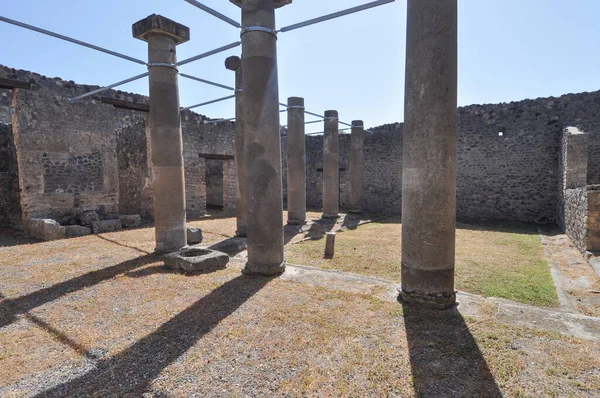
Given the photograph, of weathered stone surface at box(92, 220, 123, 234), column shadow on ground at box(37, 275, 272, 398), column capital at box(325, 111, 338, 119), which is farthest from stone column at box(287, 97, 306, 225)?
column shadow on ground at box(37, 275, 272, 398)

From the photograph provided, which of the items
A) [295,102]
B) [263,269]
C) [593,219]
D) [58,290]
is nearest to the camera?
[58,290]

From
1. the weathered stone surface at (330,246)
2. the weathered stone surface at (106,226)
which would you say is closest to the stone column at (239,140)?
the weathered stone surface at (330,246)

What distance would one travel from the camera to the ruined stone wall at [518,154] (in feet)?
38.7

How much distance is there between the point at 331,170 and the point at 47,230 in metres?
10.1

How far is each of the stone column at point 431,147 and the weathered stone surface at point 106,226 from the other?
10046mm

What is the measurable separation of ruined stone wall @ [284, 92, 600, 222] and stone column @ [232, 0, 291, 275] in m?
11.8

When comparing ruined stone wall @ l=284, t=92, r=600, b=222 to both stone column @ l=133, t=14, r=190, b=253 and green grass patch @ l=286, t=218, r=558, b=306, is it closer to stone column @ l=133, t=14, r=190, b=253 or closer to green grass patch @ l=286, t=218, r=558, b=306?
green grass patch @ l=286, t=218, r=558, b=306

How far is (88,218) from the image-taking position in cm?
1073

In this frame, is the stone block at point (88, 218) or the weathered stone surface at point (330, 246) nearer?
the weathered stone surface at point (330, 246)

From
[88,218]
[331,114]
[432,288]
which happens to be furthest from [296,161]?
[432,288]

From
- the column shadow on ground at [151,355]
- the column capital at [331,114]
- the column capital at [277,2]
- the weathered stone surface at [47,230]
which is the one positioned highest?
the column capital at [277,2]

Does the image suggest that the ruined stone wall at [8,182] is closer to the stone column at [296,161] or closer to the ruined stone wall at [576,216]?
the stone column at [296,161]

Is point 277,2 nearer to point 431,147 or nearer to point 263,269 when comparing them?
point 431,147

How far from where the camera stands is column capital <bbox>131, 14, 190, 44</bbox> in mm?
6398
